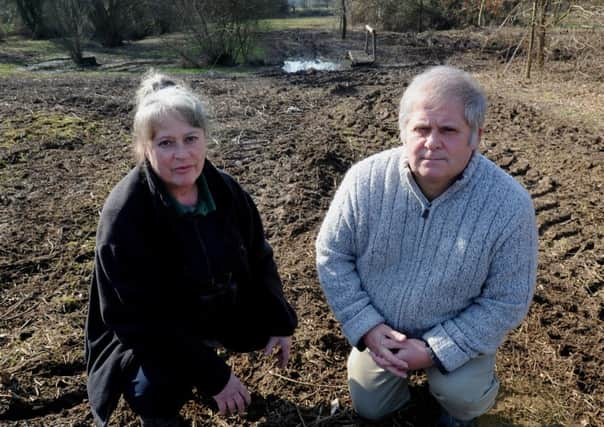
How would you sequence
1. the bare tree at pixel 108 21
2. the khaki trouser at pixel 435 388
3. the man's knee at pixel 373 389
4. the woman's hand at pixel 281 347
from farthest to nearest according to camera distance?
1. the bare tree at pixel 108 21
2. the woman's hand at pixel 281 347
3. the man's knee at pixel 373 389
4. the khaki trouser at pixel 435 388

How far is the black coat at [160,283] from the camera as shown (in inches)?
80.7

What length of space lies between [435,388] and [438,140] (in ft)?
3.61

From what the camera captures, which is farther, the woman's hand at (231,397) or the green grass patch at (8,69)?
the green grass patch at (8,69)

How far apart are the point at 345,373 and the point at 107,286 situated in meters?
1.40

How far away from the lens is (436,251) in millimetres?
2178

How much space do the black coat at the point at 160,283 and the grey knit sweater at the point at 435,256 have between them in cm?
46

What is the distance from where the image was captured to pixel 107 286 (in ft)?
6.82

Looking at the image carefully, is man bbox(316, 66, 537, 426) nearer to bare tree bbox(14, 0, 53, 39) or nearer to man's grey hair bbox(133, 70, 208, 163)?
man's grey hair bbox(133, 70, 208, 163)

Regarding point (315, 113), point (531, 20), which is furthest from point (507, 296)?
point (531, 20)

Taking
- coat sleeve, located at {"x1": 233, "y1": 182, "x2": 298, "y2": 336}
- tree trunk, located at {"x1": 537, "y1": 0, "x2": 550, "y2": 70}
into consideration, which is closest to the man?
coat sleeve, located at {"x1": 233, "y1": 182, "x2": 298, "y2": 336}

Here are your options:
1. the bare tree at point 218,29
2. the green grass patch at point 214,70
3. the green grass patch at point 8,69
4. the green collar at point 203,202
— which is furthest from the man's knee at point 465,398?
the bare tree at point 218,29

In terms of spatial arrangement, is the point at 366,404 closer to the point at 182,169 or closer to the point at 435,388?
Answer: the point at 435,388

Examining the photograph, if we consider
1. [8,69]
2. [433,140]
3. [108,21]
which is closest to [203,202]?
[433,140]

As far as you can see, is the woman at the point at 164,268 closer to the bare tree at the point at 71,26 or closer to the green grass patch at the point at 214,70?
the green grass patch at the point at 214,70
